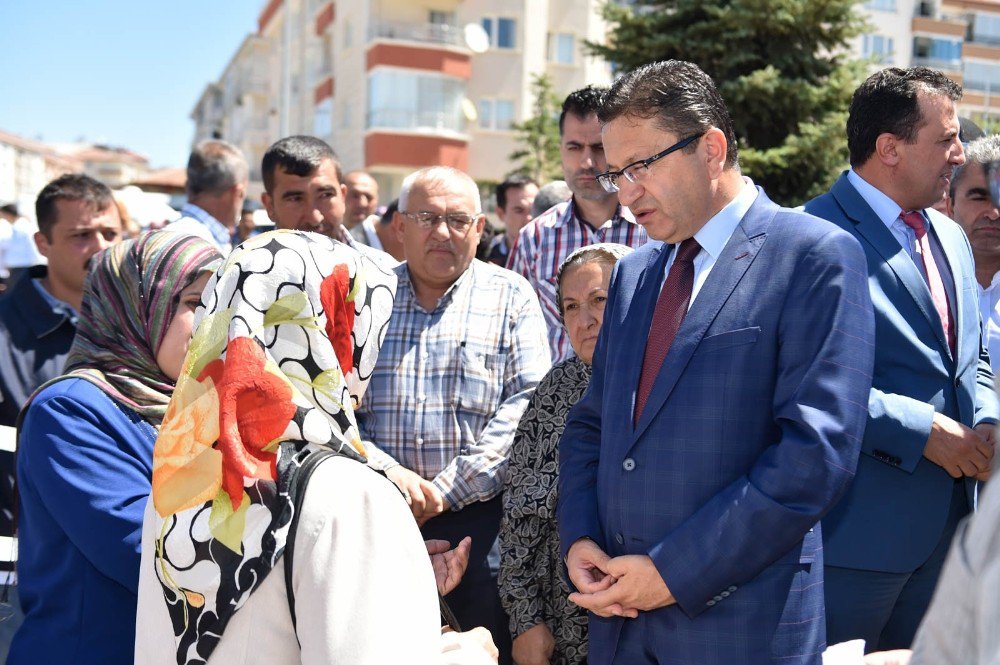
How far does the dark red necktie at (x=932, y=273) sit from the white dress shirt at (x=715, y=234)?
0.92 meters

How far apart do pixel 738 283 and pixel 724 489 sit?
0.55 m

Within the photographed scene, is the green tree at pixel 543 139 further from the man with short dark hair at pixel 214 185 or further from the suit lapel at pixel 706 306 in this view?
the suit lapel at pixel 706 306

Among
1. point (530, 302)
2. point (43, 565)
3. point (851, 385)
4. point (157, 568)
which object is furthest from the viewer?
point (530, 302)

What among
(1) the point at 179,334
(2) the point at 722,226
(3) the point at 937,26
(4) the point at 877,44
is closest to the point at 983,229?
(2) the point at 722,226

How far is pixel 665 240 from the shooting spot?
291cm

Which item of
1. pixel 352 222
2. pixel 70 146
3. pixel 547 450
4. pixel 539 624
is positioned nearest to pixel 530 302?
pixel 547 450

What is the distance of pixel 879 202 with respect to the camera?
3.48 meters

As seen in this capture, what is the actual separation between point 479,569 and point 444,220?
1.47m

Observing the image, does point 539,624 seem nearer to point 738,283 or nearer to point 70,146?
point 738,283

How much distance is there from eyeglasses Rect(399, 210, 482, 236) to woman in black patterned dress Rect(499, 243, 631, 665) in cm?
72

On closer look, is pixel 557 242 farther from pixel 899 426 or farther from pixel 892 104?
pixel 899 426

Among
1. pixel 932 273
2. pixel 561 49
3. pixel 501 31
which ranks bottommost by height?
pixel 932 273

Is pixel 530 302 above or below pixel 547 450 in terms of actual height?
above

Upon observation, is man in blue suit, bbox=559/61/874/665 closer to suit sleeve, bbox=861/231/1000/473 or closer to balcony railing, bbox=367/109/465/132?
suit sleeve, bbox=861/231/1000/473
